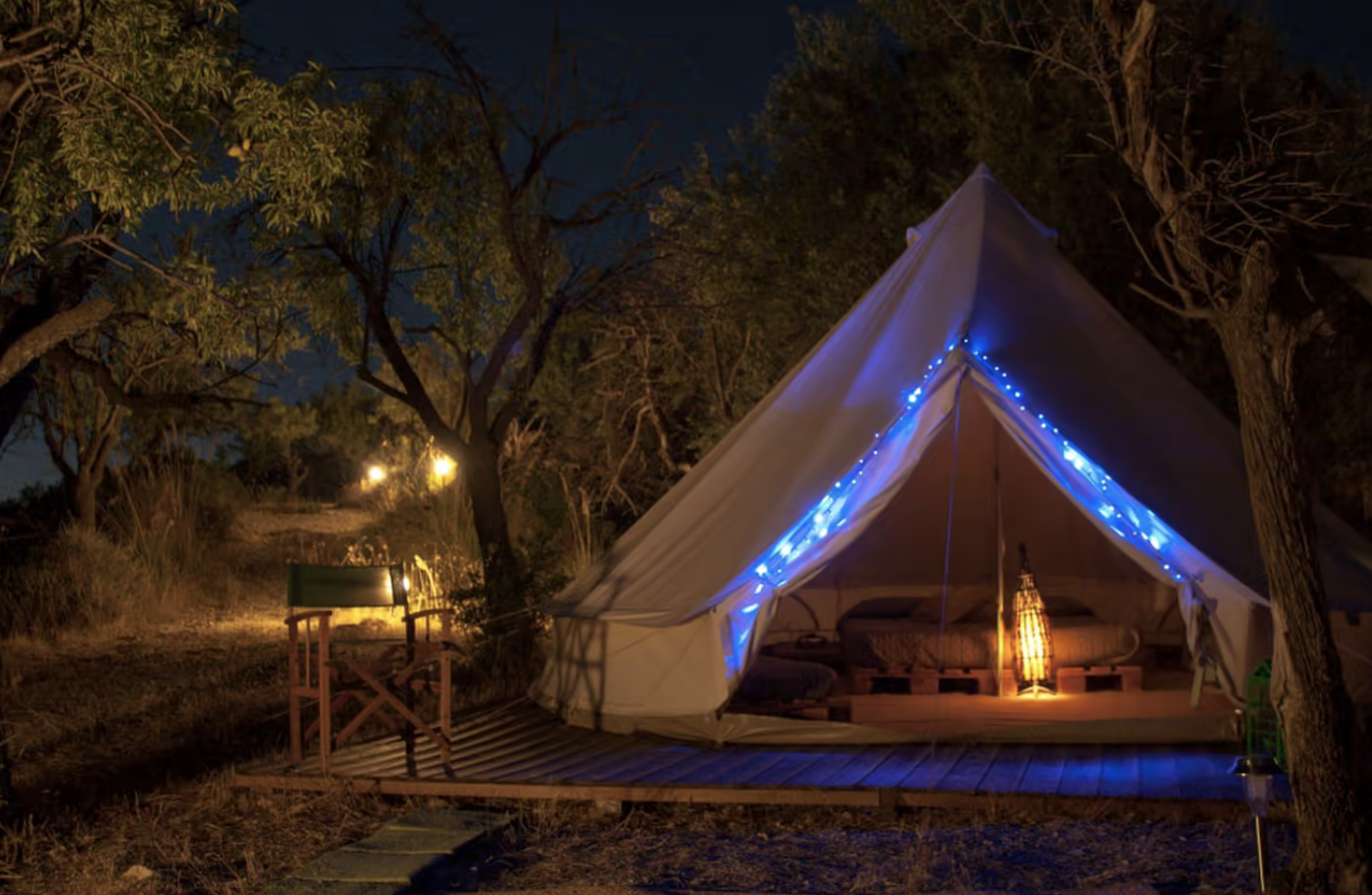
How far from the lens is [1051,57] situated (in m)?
4.87

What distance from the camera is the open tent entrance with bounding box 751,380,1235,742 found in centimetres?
718

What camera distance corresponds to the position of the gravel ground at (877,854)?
14.8ft

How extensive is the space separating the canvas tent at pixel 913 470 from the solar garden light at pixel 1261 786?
99.4 inches

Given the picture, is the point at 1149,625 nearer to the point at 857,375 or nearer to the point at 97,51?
the point at 857,375

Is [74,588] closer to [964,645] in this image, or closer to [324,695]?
[324,695]

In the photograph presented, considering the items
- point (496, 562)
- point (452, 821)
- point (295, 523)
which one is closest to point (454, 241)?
point (496, 562)

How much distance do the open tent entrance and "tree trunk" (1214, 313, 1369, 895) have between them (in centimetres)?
249

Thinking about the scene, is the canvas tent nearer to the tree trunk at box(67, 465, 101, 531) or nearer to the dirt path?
the tree trunk at box(67, 465, 101, 531)

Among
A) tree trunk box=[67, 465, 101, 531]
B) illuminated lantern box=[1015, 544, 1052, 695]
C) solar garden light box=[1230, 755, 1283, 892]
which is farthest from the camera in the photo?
tree trunk box=[67, 465, 101, 531]

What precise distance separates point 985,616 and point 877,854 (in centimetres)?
398

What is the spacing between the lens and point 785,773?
604cm

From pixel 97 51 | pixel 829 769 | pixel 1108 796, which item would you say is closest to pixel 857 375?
pixel 829 769

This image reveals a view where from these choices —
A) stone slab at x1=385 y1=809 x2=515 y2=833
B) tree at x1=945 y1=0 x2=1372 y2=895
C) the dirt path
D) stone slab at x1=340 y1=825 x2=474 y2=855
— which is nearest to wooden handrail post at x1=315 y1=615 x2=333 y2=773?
stone slab at x1=385 y1=809 x2=515 y2=833

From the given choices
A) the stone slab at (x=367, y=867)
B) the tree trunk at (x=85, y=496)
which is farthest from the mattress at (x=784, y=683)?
the tree trunk at (x=85, y=496)
